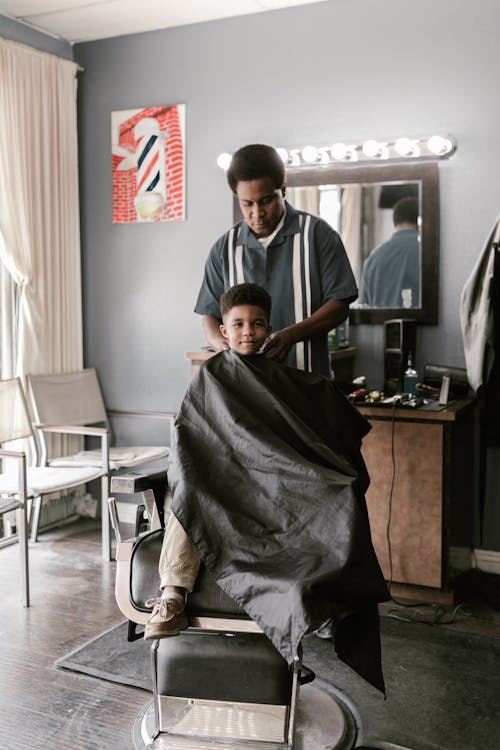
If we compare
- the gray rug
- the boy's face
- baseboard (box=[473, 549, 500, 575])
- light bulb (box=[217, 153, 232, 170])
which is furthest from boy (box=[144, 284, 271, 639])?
baseboard (box=[473, 549, 500, 575])

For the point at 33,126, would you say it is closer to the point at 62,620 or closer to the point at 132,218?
the point at 132,218

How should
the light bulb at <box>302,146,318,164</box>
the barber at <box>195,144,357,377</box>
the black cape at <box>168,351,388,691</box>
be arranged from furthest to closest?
1. the light bulb at <box>302,146,318,164</box>
2. the barber at <box>195,144,357,377</box>
3. the black cape at <box>168,351,388,691</box>

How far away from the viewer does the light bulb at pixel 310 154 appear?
3.38 metres

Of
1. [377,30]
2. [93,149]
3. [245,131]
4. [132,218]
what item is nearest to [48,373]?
[132,218]

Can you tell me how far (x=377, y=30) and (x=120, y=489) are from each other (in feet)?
7.68

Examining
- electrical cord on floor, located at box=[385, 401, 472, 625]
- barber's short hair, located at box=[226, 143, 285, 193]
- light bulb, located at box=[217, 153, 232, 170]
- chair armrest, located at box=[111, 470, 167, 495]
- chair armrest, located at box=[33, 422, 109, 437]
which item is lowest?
electrical cord on floor, located at box=[385, 401, 472, 625]

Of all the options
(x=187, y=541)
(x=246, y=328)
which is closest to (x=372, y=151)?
(x=246, y=328)

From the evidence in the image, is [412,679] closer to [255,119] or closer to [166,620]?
[166,620]

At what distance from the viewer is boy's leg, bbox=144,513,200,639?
1816 mm

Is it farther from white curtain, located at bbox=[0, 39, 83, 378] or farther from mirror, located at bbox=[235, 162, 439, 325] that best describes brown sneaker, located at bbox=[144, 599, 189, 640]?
white curtain, located at bbox=[0, 39, 83, 378]

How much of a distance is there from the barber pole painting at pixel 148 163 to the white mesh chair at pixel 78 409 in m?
0.87

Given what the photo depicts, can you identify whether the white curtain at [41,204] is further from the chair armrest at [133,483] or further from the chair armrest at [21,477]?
the chair armrest at [133,483]

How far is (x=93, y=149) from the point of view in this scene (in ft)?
13.3

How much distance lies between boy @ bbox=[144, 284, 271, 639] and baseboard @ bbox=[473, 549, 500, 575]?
1665mm
